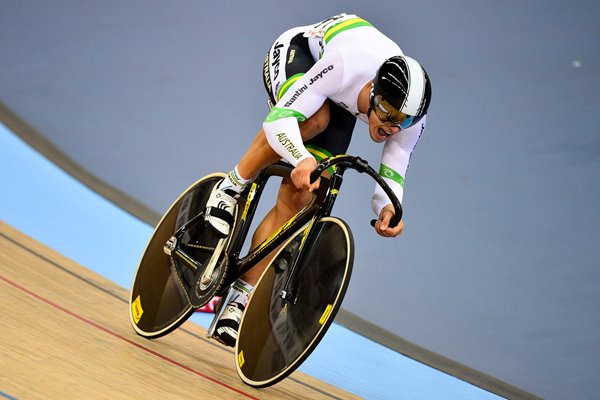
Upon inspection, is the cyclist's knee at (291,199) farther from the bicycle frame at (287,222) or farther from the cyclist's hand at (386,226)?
the cyclist's hand at (386,226)

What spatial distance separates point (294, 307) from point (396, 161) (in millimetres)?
Result: 640

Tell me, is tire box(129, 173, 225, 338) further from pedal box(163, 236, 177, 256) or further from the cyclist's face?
the cyclist's face

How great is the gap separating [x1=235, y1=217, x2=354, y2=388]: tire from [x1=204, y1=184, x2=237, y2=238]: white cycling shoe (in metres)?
0.28

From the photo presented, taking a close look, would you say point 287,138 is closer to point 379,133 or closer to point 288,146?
point 288,146

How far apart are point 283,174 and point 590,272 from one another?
78.7 inches

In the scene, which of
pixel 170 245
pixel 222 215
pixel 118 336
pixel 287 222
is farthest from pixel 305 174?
pixel 118 336

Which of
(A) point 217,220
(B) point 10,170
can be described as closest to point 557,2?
Answer: (A) point 217,220

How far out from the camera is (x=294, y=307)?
2750mm

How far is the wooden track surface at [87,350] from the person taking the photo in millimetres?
2207

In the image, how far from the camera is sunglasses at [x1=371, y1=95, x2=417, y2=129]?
8.85 feet

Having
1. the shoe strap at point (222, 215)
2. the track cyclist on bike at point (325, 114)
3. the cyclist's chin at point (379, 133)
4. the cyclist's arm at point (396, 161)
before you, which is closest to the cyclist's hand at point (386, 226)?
the track cyclist on bike at point (325, 114)

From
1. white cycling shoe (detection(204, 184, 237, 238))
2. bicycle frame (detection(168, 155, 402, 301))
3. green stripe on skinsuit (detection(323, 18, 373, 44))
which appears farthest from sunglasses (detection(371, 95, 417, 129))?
white cycling shoe (detection(204, 184, 237, 238))

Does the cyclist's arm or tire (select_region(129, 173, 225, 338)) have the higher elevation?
the cyclist's arm

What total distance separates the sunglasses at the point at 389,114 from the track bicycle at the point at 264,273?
16cm
